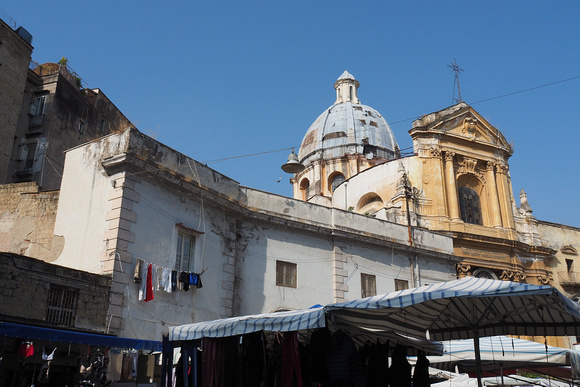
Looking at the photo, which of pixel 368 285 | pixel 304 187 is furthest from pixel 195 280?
pixel 304 187

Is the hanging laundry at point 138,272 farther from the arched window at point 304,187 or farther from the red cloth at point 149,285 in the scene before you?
the arched window at point 304,187

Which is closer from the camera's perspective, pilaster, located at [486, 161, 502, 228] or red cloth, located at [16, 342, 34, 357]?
red cloth, located at [16, 342, 34, 357]

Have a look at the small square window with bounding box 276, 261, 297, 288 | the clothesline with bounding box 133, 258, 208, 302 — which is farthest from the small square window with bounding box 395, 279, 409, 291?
the clothesline with bounding box 133, 258, 208, 302

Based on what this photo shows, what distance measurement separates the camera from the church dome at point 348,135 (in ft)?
130

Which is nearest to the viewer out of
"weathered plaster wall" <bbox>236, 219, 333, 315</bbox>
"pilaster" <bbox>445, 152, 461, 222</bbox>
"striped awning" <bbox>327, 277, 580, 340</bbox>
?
"striped awning" <bbox>327, 277, 580, 340</bbox>

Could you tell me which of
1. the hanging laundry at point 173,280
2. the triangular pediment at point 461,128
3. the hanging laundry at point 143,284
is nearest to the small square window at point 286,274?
the hanging laundry at point 173,280

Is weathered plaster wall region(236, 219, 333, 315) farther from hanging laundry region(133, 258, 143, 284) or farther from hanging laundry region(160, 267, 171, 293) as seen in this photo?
hanging laundry region(133, 258, 143, 284)

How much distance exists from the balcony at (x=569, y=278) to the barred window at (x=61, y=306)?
25398 millimetres

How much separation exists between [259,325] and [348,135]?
Answer: 107ft

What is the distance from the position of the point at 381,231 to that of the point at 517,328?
13969 mm

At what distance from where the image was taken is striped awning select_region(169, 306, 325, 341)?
8.08m

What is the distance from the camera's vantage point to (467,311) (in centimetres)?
898

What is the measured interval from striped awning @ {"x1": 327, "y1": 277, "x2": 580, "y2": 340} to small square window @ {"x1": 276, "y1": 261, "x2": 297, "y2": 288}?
964 centimetres

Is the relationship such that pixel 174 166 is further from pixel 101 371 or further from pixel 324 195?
pixel 324 195
